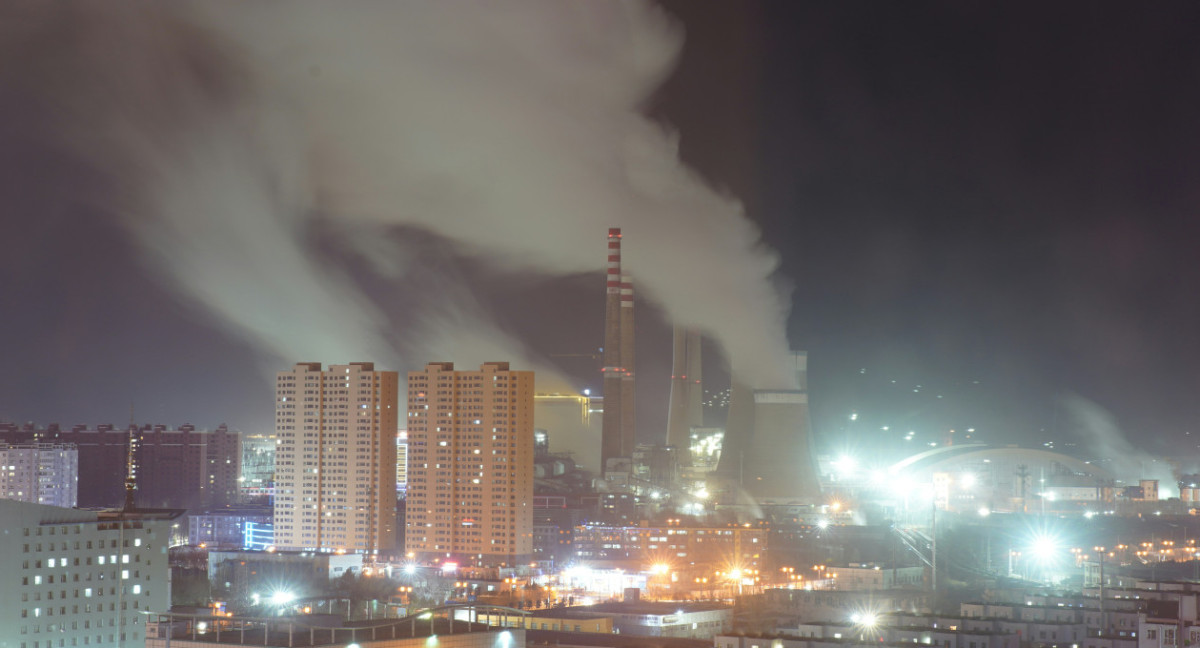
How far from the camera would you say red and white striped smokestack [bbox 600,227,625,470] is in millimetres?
21297

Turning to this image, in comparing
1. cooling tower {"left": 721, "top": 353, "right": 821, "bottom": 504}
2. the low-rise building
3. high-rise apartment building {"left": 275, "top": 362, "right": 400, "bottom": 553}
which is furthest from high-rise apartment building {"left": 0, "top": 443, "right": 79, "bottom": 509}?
the low-rise building

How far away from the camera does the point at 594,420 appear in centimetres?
2680

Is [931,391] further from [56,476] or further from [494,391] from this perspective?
[56,476]

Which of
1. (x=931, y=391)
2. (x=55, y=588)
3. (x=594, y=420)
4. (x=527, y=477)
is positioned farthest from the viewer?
(x=594, y=420)

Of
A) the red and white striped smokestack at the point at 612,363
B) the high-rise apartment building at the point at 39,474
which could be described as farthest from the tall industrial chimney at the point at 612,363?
the high-rise apartment building at the point at 39,474

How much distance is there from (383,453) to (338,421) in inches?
27.7

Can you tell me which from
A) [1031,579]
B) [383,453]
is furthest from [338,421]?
[1031,579]

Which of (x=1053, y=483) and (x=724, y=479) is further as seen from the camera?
(x=1053, y=483)

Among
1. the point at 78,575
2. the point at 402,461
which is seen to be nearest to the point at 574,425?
the point at 402,461

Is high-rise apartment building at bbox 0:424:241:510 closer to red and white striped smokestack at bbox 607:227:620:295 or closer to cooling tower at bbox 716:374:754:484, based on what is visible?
red and white striped smokestack at bbox 607:227:620:295

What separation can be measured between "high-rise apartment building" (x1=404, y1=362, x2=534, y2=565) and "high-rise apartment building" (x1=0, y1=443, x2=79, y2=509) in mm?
7122

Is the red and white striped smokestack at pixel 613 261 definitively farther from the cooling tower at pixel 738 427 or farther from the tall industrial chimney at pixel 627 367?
the cooling tower at pixel 738 427

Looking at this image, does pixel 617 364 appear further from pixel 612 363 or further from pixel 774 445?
pixel 774 445

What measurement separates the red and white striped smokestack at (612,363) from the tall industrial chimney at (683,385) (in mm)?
818
